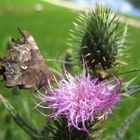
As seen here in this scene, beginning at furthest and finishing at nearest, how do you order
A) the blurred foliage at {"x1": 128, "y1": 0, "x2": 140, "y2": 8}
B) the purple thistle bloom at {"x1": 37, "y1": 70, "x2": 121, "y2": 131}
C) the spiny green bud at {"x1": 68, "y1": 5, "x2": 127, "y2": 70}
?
the blurred foliage at {"x1": 128, "y1": 0, "x2": 140, "y2": 8} < the spiny green bud at {"x1": 68, "y1": 5, "x2": 127, "y2": 70} < the purple thistle bloom at {"x1": 37, "y1": 70, "x2": 121, "y2": 131}

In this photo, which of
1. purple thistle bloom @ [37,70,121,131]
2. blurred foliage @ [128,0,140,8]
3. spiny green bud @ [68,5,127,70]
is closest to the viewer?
purple thistle bloom @ [37,70,121,131]

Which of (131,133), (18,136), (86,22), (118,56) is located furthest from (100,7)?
(131,133)

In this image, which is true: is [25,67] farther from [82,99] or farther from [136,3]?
[136,3]

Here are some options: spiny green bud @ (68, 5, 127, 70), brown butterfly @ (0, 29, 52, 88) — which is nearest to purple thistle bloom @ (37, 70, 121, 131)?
brown butterfly @ (0, 29, 52, 88)

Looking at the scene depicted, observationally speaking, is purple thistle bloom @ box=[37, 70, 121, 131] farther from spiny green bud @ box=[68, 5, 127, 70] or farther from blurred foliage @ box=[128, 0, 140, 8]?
blurred foliage @ box=[128, 0, 140, 8]

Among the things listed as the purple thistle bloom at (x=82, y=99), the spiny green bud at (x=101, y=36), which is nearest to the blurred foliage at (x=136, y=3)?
the spiny green bud at (x=101, y=36)

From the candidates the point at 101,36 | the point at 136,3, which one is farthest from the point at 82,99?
the point at 136,3

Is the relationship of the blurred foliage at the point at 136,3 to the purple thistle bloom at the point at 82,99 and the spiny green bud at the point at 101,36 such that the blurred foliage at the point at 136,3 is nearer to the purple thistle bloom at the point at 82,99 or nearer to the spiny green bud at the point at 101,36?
the spiny green bud at the point at 101,36
